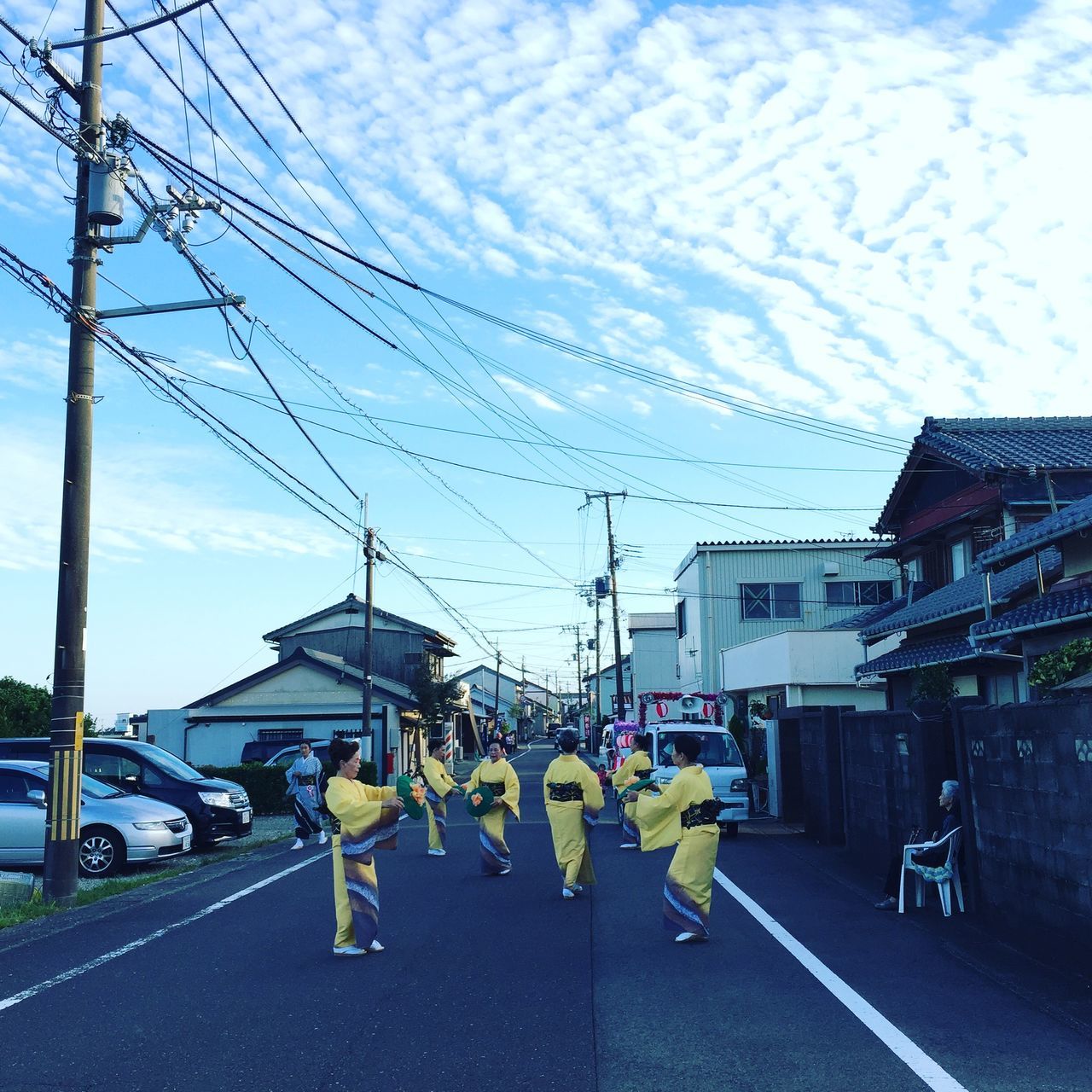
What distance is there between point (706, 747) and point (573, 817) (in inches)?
365

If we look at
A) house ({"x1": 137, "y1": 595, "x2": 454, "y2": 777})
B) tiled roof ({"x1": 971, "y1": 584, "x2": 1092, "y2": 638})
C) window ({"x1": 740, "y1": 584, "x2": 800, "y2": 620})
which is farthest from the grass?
window ({"x1": 740, "y1": 584, "x2": 800, "y2": 620})

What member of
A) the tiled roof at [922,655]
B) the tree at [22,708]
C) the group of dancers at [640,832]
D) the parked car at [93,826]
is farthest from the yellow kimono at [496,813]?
the tree at [22,708]

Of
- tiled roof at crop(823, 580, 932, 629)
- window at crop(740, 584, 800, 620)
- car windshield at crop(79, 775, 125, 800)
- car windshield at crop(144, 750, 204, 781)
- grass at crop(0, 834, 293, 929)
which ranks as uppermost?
window at crop(740, 584, 800, 620)

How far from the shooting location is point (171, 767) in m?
18.1

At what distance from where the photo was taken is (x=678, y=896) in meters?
8.45

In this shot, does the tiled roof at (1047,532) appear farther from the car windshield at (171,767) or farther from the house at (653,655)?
the house at (653,655)

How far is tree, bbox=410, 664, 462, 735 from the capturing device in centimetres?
4569

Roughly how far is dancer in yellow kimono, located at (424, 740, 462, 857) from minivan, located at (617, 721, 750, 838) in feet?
9.40

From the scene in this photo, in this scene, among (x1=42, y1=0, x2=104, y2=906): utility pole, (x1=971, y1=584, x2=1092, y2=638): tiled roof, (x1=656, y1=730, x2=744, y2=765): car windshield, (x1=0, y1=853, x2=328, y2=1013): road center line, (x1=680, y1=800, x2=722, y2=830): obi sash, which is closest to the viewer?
(x1=0, y1=853, x2=328, y2=1013): road center line

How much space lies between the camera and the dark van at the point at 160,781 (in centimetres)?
1731

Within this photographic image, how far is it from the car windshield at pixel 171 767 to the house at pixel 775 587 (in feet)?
82.8

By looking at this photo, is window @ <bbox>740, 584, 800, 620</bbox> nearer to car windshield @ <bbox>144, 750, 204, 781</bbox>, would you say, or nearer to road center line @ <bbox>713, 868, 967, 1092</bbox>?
car windshield @ <bbox>144, 750, 204, 781</bbox>

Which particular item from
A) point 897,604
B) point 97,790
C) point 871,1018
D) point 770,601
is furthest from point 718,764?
point 770,601

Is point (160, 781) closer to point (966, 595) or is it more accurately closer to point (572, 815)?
point (572, 815)
